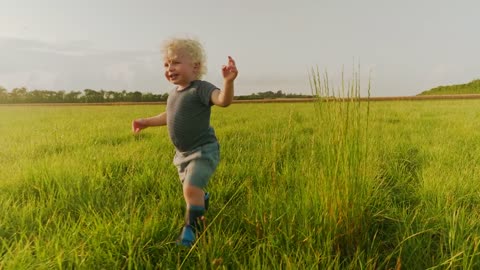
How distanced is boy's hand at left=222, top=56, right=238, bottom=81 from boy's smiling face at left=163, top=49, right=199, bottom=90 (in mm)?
426

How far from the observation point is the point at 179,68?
2322mm

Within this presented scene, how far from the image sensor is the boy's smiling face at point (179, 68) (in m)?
2.33

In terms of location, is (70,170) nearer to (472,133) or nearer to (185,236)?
(185,236)

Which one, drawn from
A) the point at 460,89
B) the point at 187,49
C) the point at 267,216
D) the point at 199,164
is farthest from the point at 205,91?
the point at 460,89

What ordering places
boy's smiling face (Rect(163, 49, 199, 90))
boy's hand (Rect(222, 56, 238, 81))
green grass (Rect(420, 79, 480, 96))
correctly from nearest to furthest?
boy's hand (Rect(222, 56, 238, 81))
boy's smiling face (Rect(163, 49, 199, 90))
green grass (Rect(420, 79, 480, 96))

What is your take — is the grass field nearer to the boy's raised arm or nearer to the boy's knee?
the boy's knee

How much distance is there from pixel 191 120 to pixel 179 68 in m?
0.33

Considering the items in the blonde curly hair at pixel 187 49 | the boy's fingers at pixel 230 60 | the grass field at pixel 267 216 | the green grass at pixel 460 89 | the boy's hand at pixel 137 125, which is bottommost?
the grass field at pixel 267 216

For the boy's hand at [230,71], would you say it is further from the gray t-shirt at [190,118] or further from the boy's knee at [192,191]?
the boy's knee at [192,191]

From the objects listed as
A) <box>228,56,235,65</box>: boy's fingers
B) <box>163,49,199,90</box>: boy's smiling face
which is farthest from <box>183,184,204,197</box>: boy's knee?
<box>228,56,235,65</box>: boy's fingers

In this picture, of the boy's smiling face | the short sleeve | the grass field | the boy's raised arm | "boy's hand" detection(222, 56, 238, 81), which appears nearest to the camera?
the grass field

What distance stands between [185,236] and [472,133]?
576cm

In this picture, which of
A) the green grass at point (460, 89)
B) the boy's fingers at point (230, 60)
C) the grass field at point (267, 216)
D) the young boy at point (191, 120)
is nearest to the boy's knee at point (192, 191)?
the young boy at point (191, 120)

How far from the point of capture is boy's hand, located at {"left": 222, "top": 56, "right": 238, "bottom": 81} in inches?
77.9
